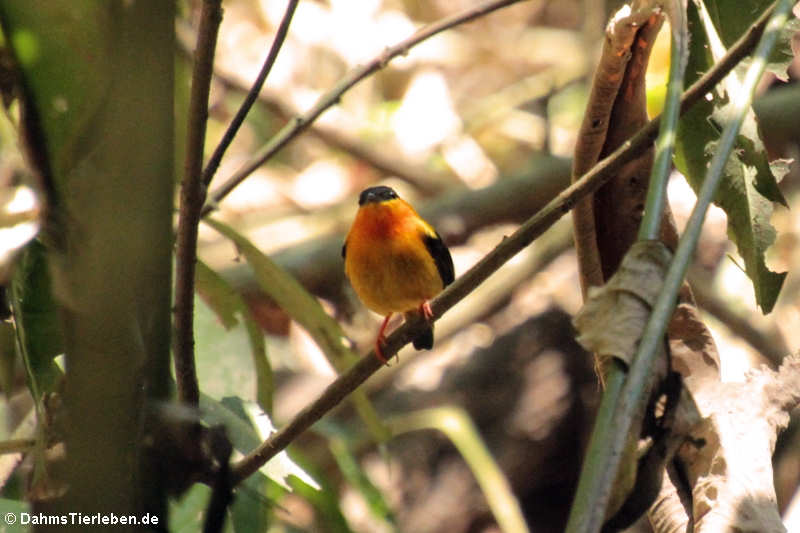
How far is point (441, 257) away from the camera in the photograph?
4.02 meters

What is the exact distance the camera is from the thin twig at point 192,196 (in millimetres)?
1565

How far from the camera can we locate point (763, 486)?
1.60m

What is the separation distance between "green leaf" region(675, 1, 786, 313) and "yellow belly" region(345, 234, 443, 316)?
1.84 m

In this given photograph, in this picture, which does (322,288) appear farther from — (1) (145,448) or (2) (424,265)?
(1) (145,448)

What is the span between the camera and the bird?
385cm

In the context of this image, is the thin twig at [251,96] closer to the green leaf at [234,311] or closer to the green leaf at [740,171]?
the green leaf at [234,311]

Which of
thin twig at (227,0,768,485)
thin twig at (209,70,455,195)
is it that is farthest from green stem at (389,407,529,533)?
thin twig at (209,70,455,195)

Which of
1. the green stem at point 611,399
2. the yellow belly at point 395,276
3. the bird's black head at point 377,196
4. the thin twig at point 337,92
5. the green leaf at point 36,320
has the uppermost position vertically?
the bird's black head at point 377,196

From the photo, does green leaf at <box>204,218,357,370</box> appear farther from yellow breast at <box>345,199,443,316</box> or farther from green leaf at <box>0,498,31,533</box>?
yellow breast at <box>345,199,443,316</box>

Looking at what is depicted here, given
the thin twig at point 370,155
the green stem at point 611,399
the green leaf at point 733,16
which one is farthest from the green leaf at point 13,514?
the thin twig at point 370,155

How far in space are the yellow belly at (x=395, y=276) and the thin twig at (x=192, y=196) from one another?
80.8 inches

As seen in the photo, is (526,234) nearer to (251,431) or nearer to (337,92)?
(251,431)

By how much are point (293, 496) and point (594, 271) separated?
178 inches

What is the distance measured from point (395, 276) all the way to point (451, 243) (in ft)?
6.61
